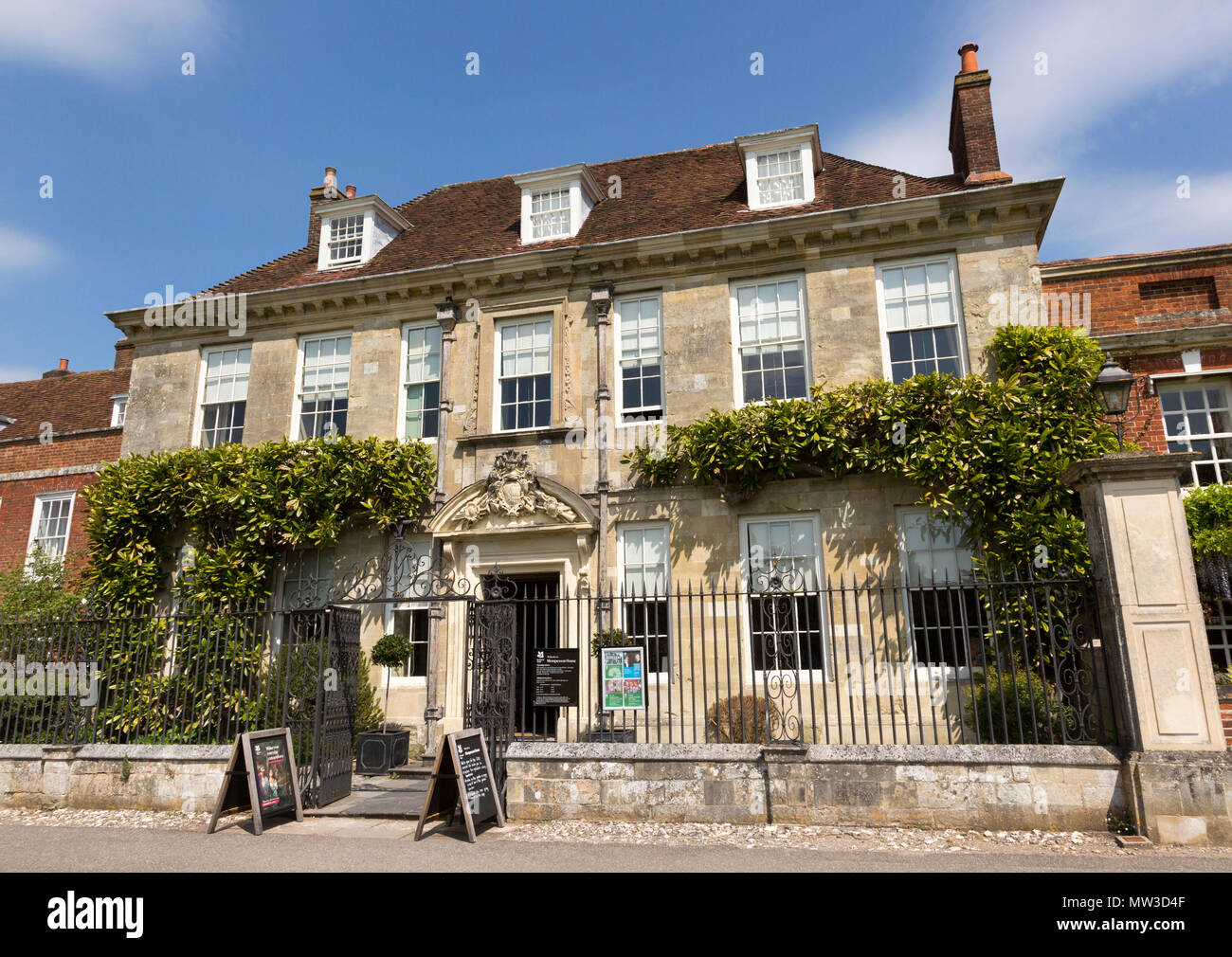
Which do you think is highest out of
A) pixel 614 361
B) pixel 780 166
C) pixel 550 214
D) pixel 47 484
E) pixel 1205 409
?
pixel 780 166

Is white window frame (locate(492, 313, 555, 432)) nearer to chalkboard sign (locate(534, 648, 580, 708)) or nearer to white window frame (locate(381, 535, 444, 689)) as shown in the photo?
white window frame (locate(381, 535, 444, 689))

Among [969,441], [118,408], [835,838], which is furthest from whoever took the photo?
[118,408]

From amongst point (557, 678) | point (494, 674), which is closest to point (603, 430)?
point (557, 678)

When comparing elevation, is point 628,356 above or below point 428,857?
above

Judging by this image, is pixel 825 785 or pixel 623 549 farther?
pixel 623 549

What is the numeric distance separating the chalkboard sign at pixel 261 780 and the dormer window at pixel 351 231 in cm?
1064

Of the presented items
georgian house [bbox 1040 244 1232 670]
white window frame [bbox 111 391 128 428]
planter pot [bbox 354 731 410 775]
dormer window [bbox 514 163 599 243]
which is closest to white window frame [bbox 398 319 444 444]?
dormer window [bbox 514 163 599 243]

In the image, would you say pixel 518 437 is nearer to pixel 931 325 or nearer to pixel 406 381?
pixel 406 381

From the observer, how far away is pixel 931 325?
12.5 metres

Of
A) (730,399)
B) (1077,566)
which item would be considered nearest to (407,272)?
(730,399)

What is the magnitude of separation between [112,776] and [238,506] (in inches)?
205

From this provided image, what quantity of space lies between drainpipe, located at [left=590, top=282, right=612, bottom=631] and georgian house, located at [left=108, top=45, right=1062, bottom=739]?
0.04 meters
